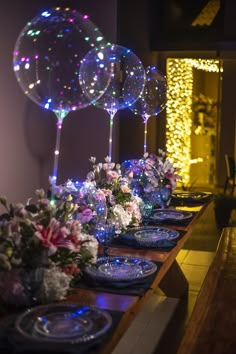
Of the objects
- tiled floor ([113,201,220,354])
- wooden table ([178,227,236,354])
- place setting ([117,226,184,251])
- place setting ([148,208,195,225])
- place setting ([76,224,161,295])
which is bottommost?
tiled floor ([113,201,220,354])

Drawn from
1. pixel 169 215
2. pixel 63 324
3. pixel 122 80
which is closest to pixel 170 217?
pixel 169 215

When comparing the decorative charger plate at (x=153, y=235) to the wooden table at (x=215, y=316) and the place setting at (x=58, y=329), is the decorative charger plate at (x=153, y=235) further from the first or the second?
the place setting at (x=58, y=329)

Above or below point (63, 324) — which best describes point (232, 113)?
above

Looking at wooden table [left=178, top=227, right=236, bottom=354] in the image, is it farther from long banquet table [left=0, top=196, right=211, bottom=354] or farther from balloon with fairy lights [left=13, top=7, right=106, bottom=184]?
balloon with fairy lights [left=13, top=7, right=106, bottom=184]

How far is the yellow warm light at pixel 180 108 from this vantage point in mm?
8602

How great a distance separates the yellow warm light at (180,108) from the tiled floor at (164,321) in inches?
157

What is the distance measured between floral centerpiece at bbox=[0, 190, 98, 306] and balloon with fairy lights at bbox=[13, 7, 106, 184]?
0.51 metres

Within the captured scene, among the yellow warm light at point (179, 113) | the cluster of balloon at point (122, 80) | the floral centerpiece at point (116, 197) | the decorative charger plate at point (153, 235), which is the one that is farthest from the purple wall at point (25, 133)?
the yellow warm light at point (179, 113)

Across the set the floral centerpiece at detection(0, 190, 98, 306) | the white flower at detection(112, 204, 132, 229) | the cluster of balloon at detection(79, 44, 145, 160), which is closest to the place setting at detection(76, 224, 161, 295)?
the floral centerpiece at detection(0, 190, 98, 306)

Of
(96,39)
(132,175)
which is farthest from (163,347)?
(96,39)

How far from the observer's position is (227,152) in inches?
370

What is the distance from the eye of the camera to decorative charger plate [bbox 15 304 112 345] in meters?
1.42

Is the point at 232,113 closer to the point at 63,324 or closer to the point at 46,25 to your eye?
the point at 46,25

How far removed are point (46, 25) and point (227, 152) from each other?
24.7 ft
